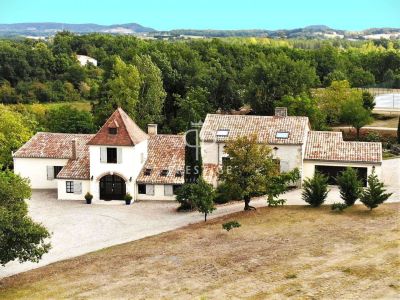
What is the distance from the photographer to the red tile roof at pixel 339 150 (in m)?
48.5

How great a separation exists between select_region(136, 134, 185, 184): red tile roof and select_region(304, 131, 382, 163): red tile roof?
10.6 m

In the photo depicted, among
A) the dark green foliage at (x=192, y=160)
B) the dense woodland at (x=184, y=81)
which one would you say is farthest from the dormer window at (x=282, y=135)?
the dense woodland at (x=184, y=81)

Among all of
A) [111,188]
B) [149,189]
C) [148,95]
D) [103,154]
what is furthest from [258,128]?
[148,95]

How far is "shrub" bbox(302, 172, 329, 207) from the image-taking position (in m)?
42.6

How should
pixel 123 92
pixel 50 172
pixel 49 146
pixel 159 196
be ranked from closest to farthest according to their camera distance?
1. pixel 159 196
2. pixel 50 172
3. pixel 49 146
4. pixel 123 92

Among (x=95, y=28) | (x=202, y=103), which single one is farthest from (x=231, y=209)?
(x=95, y=28)

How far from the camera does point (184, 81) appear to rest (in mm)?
80812

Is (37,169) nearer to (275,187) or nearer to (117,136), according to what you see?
(117,136)

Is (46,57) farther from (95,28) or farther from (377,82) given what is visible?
(377,82)

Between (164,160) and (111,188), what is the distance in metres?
5.04

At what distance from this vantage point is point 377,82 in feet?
355

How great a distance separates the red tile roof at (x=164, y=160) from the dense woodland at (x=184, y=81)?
15.5 metres

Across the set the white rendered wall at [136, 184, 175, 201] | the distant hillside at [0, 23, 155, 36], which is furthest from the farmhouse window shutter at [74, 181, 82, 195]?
the distant hillside at [0, 23, 155, 36]

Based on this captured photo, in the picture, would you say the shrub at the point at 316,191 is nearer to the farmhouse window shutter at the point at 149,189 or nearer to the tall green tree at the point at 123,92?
the farmhouse window shutter at the point at 149,189
